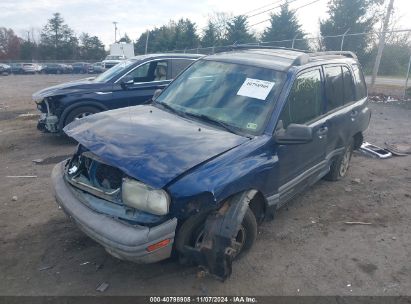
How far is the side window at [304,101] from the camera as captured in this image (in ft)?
12.1

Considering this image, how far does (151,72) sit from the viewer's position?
7.91 m

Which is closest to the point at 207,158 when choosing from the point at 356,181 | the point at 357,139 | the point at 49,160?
the point at 356,181

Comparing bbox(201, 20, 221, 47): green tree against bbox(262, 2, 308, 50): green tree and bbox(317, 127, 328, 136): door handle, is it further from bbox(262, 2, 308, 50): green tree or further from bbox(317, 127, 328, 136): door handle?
bbox(317, 127, 328, 136): door handle

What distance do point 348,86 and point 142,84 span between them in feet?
14.2

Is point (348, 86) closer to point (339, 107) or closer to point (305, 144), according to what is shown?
point (339, 107)

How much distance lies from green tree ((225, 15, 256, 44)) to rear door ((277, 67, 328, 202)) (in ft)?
97.7

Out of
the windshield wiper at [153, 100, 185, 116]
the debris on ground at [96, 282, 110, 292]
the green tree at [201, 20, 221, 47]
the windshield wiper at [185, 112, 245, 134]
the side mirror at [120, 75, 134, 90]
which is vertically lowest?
the debris on ground at [96, 282, 110, 292]

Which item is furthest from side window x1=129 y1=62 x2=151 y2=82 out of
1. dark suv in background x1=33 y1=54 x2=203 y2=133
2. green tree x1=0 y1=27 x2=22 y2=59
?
green tree x1=0 y1=27 x2=22 y2=59

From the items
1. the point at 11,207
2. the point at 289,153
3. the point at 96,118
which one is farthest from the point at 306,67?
the point at 11,207

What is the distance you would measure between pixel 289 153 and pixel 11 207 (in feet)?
11.4

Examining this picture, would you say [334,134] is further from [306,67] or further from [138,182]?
[138,182]

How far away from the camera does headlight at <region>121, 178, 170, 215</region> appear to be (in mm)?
2711

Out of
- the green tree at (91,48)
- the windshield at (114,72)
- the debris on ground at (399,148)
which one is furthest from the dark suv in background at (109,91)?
the green tree at (91,48)

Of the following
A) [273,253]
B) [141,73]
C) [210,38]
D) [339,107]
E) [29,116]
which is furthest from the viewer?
[210,38]
